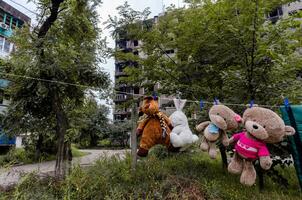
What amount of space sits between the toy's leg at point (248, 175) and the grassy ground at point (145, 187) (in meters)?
0.85

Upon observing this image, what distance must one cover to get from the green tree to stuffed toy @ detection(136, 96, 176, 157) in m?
1.63

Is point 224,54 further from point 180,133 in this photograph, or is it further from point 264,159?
point 264,159

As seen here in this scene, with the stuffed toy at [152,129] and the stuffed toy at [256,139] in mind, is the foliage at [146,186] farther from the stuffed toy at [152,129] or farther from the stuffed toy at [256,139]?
the stuffed toy at [256,139]

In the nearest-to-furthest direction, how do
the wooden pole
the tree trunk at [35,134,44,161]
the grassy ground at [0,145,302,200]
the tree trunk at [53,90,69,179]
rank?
the grassy ground at [0,145,302,200] → the wooden pole → the tree trunk at [53,90,69,179] → the tree trunk at [35,134,44,161]

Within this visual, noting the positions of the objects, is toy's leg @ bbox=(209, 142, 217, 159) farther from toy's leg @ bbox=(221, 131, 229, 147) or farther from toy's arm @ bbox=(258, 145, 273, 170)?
toy's arm @ bbox=(258, 145, 273, 170)

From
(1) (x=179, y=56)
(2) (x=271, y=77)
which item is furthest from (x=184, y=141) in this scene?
(1) (x=179, y=56)

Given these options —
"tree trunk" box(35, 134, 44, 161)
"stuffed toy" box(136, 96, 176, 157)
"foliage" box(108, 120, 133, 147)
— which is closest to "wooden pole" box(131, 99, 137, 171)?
"stuffed toy" box(136, 96, 176, 157)

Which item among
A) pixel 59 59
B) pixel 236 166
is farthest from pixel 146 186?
pixel 59 59

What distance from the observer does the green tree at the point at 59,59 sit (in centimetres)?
382

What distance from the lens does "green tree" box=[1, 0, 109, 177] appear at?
3.82 metres

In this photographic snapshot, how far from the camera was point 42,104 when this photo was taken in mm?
5277

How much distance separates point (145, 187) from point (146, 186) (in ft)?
0.10

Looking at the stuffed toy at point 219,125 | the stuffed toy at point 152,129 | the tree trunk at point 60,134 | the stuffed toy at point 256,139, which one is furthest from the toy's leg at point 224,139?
the tree trunk at point 60,134

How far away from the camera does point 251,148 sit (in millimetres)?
2105
